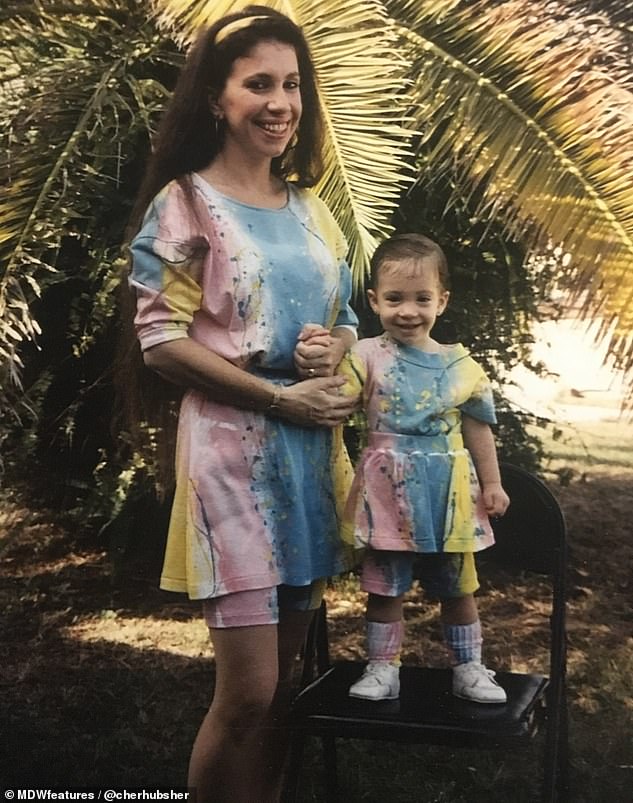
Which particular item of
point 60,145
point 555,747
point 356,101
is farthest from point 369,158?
point 555,747

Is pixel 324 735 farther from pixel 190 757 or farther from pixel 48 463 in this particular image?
pixel 48 463

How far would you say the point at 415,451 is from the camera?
2.37m

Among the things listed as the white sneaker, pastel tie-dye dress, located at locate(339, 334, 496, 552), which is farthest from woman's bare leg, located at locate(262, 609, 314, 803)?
the white sneaker

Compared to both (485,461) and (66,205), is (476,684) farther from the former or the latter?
(66,205)

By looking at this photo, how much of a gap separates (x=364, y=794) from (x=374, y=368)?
0.95 m

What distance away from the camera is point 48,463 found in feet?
8.60

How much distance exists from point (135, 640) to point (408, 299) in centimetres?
97

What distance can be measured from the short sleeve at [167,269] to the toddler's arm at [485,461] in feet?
2.01

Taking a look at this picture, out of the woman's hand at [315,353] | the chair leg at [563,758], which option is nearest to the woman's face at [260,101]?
the woman's hand at [315,353]

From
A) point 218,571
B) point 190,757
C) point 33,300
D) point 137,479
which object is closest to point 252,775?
point 190,757

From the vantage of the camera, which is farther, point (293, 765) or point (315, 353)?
point (293, 765)

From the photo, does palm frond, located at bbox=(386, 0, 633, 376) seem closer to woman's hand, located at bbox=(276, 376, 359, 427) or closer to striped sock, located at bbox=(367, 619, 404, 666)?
woman's hand, located at bbox=(276, 376, 359, 427)

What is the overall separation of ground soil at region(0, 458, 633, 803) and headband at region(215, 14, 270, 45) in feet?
3.50

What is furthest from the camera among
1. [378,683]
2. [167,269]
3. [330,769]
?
[330,769]
